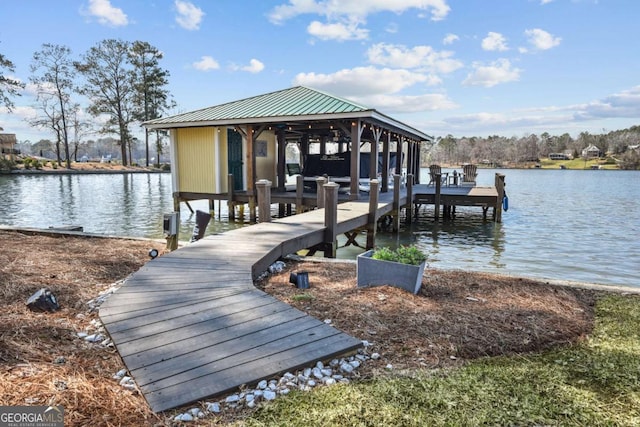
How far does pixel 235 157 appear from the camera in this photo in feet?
46.3

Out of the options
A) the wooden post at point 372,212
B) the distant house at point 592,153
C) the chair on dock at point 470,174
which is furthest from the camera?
the distant house at point 592,153

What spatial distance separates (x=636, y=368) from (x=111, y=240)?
23.0ft

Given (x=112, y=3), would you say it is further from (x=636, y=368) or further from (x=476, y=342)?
(x=636, y=368)

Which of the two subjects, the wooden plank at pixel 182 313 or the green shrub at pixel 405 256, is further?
the green shrub at pixel 405 256

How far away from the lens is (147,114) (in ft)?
138

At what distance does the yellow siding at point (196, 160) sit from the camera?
13.6 m

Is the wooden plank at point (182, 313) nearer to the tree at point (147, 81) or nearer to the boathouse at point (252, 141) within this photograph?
the boathouse at point (252, 141)

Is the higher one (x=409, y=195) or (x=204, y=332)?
(x=409, y=195)

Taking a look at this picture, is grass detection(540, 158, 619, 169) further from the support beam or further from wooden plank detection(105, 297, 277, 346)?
wooden plank detection(105, 297, 277, 346)

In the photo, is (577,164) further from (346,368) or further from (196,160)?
(346,368)

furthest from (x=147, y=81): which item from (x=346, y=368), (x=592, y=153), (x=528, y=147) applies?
(x=592, y=153)

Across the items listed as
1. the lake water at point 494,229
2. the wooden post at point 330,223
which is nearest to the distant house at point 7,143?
the lake water at point 494,229

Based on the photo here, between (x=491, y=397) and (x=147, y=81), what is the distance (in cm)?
4612

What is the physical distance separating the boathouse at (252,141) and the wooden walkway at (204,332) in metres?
7.81
